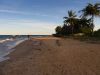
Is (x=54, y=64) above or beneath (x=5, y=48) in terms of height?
above

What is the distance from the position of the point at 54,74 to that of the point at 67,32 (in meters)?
71.4

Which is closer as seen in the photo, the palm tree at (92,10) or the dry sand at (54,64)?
the dry sand at (54,64)

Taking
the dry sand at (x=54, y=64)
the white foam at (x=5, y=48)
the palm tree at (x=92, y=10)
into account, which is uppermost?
the palm tree at (x=92, y=10)

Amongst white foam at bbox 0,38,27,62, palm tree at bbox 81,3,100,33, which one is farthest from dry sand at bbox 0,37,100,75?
palm tree at bbox 81,3,100,33

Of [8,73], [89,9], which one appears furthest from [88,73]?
[89,9]

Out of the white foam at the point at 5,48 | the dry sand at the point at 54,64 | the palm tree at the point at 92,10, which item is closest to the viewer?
the dry sand at the point at 54,64

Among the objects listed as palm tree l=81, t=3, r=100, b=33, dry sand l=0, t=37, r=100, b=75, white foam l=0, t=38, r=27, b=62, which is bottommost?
white foam l=0, t=38, r=27, b=62

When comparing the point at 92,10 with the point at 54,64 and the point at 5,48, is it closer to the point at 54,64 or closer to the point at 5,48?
the point at 5,48

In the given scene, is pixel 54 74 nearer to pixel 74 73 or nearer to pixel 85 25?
pixel 74 73

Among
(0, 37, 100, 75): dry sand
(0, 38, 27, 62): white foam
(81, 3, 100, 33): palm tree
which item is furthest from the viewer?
(81, 3, 100, 33): palm tree

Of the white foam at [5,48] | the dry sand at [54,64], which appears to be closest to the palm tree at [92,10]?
the white foam at [5,48]

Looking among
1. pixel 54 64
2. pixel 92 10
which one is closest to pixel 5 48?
pixel 54 64

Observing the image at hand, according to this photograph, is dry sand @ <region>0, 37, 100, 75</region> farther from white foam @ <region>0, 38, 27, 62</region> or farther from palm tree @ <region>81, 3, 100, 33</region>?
palm tree @ <region>81, 3, 100, 33</region>

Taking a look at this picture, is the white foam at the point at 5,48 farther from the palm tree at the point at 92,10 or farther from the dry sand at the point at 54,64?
the palm tree at the point at 92,10
